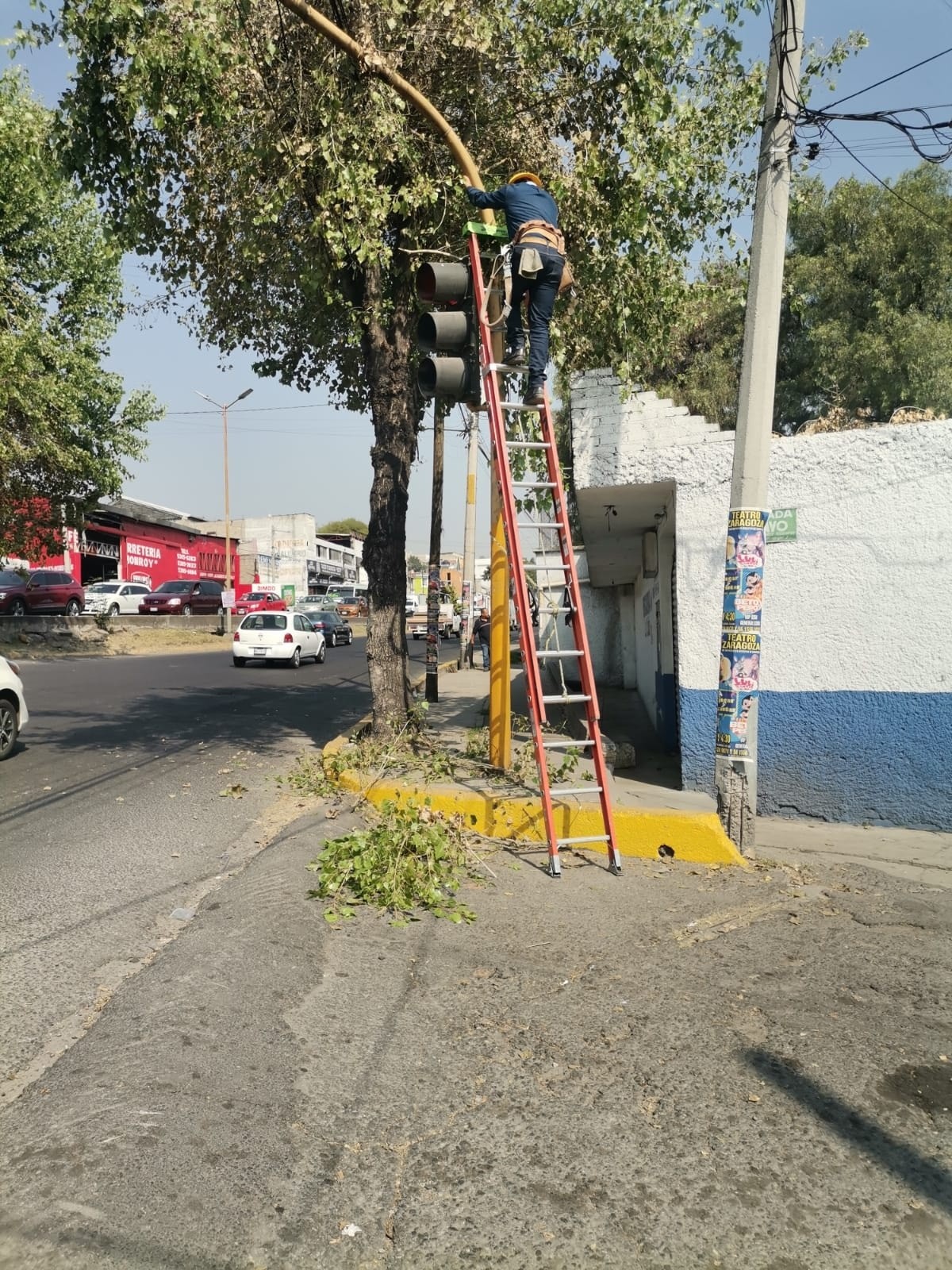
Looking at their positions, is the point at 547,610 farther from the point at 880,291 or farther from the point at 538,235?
the point at 880,291

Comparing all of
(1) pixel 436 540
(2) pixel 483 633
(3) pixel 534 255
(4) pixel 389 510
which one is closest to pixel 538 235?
(3) pixel 534 255

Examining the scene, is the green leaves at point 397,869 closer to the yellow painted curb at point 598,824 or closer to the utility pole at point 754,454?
the yellow painted curb at point 598,824

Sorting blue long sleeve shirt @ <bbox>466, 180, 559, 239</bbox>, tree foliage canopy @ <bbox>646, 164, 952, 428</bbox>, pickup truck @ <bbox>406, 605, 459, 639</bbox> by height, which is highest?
tree foliage canopy @ <bbox>646, 164, 952, 428</bbox>

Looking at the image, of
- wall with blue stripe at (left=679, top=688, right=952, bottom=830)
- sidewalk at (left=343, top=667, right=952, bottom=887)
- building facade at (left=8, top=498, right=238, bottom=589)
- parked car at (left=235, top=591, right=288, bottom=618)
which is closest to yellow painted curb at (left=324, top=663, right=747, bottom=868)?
sidewalk at (left=343, top=667, right=952, bottom=887)

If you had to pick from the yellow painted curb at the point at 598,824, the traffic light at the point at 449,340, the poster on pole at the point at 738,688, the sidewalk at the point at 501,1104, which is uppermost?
the traffic light at the point at 449,340

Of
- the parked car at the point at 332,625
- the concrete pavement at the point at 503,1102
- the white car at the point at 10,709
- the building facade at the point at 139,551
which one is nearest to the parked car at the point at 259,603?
the parked car at the point at 332,625

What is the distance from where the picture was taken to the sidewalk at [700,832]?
20.9 feet

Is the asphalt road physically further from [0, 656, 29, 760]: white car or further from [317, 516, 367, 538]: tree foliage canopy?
[317, 516, 367, 538]: tree foliage canopy

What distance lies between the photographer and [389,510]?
9.20m

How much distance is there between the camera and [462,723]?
12.2 metres

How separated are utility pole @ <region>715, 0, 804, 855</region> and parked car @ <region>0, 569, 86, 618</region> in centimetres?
2806

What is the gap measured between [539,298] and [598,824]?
3.69 meters

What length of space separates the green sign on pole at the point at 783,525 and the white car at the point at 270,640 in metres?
19.7

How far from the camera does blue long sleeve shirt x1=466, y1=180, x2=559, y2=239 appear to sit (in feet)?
21.5
